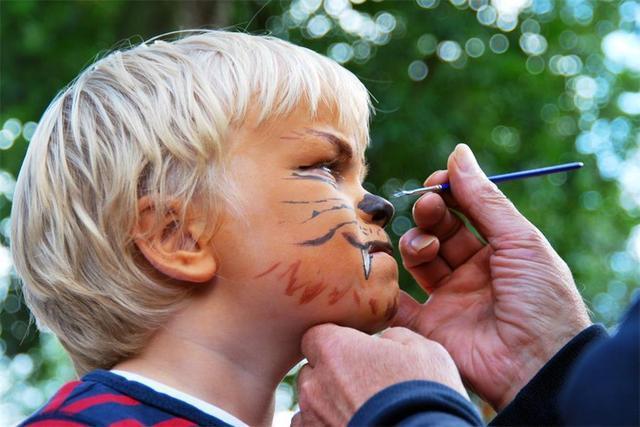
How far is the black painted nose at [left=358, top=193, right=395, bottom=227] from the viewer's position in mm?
2170

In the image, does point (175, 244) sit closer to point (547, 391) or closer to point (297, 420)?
point (297, 420)

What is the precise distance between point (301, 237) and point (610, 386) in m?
1.08

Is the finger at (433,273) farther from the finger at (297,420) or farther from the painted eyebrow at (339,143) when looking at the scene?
the finger at (297,420)

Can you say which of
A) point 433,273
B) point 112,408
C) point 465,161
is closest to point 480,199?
point 465,161

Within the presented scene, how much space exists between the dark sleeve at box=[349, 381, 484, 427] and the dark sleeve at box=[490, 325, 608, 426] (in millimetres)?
727

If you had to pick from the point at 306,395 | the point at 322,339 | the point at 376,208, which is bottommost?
the point at 306,395

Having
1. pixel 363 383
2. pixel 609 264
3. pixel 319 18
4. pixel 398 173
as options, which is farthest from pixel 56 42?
pixel 609 264

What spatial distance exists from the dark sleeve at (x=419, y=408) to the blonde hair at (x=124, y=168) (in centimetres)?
70

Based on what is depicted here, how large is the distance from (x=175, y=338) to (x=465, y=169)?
1.01 m

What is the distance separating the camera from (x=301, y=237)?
203 cm

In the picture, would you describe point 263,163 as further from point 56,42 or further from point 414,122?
point 56,42

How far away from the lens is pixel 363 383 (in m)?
1.72

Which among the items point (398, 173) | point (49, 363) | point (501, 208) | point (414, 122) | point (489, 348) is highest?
point (501, 208)

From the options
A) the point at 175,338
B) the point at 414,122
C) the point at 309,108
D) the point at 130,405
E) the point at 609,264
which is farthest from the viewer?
the point at 609,264
